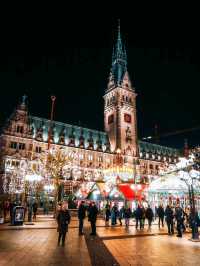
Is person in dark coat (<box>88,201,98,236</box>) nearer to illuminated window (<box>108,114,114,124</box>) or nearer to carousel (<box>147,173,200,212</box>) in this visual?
carousel (<box>147,173,200,212</box>)

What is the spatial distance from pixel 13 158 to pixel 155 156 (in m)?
70.9

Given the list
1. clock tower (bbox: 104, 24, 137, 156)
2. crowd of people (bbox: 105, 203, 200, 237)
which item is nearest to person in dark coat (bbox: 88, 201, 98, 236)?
crowd of people (bbox: 105, 203, 200, 237)

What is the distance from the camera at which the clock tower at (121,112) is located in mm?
92438

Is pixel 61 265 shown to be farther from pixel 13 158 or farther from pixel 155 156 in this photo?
pixel 155 156

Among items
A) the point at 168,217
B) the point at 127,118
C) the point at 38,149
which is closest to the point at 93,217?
the point at 168,217

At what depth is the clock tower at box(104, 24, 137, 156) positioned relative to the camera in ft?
Result: 303

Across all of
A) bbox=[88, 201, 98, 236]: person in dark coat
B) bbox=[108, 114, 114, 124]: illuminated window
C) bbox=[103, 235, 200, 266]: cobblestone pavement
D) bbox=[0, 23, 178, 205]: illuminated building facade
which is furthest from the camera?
bbox=[108, 114, 114, 124]: illuminated window

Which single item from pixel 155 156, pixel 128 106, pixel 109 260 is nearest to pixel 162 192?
pixel 109 260

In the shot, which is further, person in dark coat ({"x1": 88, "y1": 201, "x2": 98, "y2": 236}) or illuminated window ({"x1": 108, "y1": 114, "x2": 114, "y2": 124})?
illuminated window ({"x1": 108, "y1": 114, "x2": 114, "y2": 124})

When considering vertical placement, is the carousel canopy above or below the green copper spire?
below

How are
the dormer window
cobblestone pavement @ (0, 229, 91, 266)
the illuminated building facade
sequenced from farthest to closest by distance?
the dormer window → the illuminated building facade → cobblestone pavement @ (0, 229, 91, 266)

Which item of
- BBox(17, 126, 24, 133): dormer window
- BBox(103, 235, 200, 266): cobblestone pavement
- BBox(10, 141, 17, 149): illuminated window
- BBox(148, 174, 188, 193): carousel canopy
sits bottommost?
BBox(103, 235, 200, 266): cobblestone pavement

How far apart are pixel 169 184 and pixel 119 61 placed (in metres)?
86.8

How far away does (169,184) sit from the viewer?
31.4m
